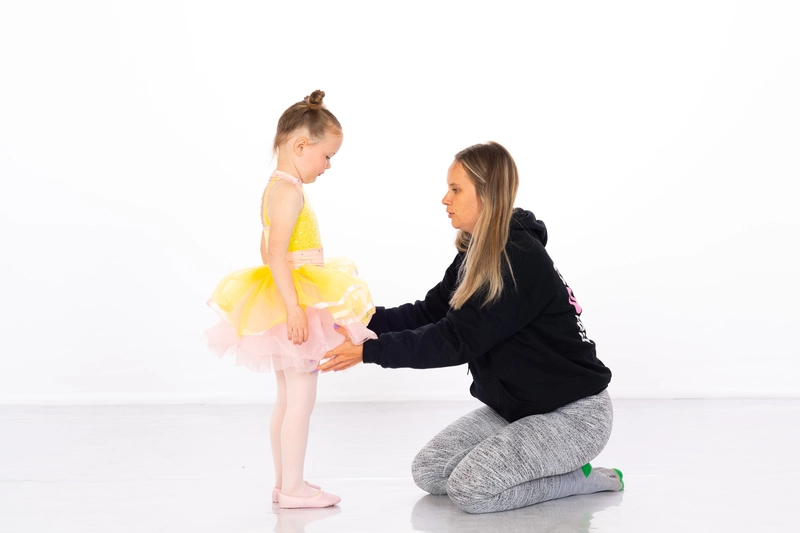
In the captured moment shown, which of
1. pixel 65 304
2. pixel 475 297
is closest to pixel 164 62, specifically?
pixel 65 304

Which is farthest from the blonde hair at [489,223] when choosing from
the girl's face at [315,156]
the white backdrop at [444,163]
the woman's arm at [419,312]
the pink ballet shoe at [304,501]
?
the white backdrop at [444,163]

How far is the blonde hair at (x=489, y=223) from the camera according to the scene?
7.09 feet

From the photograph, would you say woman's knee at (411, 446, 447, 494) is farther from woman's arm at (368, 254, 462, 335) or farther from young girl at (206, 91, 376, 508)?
woman's arm at (368, 254, 462, 335)

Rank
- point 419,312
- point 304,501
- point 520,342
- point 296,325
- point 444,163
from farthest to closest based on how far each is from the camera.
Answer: point 444,163 < point 419,312 < point 520,342 < point 304,501 < point 296,325

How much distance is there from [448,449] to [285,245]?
774 mm

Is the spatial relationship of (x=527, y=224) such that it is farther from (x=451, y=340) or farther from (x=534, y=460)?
(x=534, y=460)

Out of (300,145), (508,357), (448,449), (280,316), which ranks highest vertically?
(300,145)

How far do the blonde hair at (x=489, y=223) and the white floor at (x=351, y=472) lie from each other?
0.59m

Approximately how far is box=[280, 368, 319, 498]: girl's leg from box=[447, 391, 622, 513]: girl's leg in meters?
0.41

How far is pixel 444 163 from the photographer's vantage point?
14.1ft

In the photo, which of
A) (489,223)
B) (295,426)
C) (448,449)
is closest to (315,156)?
(489,223)

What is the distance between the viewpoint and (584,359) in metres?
2.24

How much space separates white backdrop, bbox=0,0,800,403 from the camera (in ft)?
14.1

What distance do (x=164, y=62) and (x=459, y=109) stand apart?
1.62 meters
